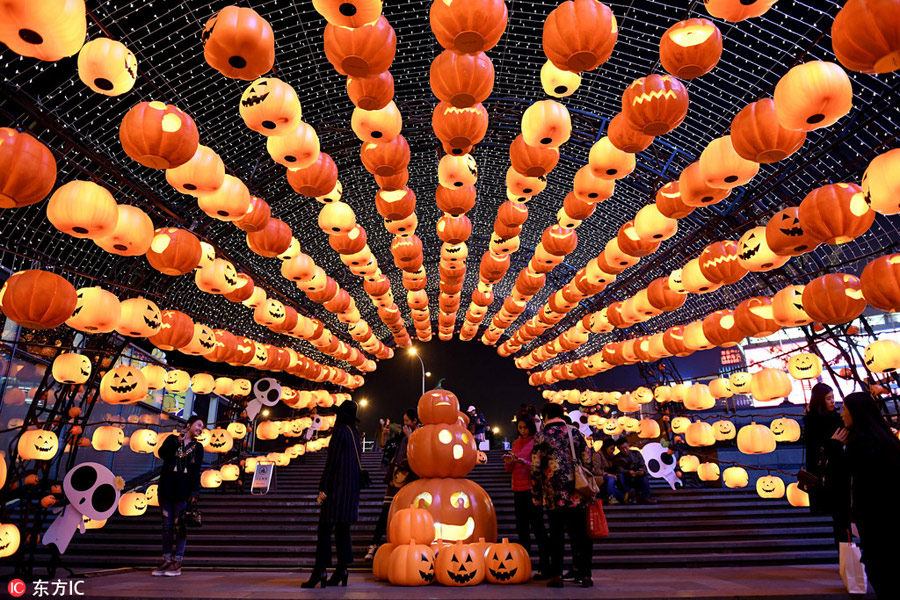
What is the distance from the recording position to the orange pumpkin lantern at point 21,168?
3.41m

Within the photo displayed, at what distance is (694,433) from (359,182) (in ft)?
29.3

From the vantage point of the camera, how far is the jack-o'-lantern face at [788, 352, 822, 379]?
933cm

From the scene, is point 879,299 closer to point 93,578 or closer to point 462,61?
point 462,61

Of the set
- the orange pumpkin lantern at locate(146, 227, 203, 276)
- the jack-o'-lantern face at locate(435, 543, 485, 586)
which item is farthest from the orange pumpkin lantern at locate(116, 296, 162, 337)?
the jack-o'-lantern face at locate(435, 543, 485, 586)

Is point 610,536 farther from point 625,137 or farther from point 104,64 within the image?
point 104,64

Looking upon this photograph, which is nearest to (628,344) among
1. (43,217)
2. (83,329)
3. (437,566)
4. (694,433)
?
(694,433)

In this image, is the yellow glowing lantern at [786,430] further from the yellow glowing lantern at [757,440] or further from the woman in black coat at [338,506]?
the woman in black coat at [338,506]

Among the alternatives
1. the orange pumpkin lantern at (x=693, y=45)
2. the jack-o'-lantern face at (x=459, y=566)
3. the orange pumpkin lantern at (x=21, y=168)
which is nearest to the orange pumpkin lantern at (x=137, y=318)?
the orange pumpkin lantern at (x=21, y=168)

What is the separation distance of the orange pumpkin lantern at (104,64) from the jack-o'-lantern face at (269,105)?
2.59 feet

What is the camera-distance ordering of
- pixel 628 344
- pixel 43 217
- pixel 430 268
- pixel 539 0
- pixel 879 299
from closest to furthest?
pixel 879 299, pixel 539 0, pixel 43 217, pixel 628 344, pixel 430 268

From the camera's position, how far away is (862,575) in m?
4.27

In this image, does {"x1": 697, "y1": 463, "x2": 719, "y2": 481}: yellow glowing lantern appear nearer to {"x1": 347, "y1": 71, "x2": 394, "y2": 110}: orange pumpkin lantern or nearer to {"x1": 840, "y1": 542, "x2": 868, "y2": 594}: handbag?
{"x1": 840, "y1": 542, "x2": 868, "y2": 594}: handbag

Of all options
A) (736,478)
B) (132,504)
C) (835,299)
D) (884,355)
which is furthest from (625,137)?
(132,504)

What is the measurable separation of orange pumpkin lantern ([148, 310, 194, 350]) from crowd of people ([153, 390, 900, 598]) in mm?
1525
